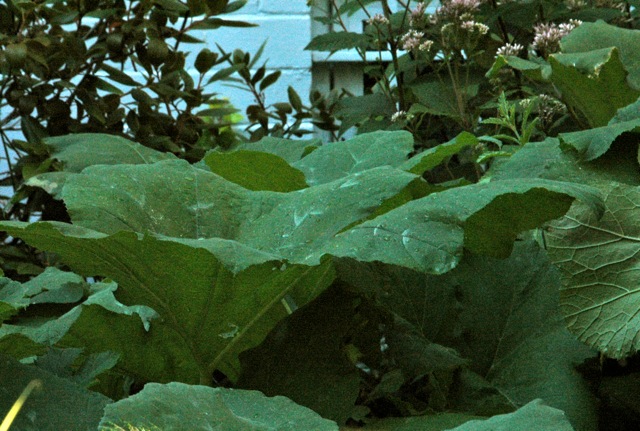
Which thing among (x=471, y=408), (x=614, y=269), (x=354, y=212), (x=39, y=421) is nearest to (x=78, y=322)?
(x=39, y=421)

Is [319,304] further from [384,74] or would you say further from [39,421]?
[384,74]

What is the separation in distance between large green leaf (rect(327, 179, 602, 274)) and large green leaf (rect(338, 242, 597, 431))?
0.31 feet

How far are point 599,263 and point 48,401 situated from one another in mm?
Answer: 527

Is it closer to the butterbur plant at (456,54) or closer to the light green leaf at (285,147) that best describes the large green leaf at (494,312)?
the light green leaf at (285,147)

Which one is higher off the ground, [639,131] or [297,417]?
[639,131]

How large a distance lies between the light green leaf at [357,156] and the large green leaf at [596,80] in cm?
25

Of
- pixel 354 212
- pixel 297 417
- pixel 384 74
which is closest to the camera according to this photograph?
pixel 297 417

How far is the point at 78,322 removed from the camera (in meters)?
0.81

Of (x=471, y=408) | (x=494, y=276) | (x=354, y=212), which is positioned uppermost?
(x=354, y=212)

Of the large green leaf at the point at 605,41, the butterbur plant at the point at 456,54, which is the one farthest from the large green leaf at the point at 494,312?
the butterbur plant at the point at 456,54

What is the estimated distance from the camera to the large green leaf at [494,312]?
0.85 m

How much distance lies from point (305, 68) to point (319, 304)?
89.0 inches

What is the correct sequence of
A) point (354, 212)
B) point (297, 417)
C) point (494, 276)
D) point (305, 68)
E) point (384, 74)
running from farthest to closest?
1. point (305, 68)
2. point (384, 74)
3. point (494, 276)
4. point (354, 212)
5. point (297, 417)

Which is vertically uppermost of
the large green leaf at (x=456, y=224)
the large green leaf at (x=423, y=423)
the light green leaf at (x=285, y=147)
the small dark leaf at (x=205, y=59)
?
the large green leaf at (x=456, y=224)
